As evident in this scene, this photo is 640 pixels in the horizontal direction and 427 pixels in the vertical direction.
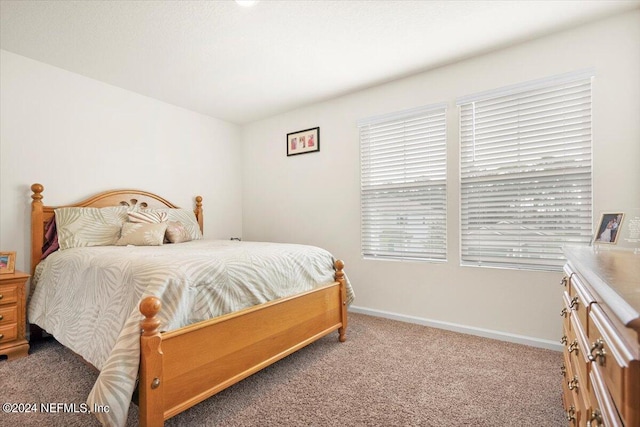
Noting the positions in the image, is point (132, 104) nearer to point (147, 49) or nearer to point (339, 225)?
point (147, 49)

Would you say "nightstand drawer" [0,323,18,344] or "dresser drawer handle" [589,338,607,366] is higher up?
"dresser drawer handle" [589,338,607,366]

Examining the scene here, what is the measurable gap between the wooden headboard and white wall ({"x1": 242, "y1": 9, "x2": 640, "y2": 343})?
1105mm

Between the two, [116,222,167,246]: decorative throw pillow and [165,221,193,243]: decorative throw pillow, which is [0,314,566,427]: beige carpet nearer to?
[116,222,167,246]: decorative throw pillow

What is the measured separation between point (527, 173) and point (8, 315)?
3958mm

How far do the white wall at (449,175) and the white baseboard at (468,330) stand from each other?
0.03 metres

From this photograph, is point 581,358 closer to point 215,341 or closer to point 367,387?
point 367,387

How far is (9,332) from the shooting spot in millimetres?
2271

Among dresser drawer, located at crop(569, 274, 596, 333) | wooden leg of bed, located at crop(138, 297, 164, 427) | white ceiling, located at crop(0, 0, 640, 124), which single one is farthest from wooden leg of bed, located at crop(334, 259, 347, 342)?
white ceiling, located at crop(0, 0, 640, 124)

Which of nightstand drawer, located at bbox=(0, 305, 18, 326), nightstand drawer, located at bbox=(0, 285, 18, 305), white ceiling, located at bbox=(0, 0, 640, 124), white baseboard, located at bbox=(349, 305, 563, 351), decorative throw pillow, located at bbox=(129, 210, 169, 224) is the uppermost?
white ceiling, located at bbox=(0, 0, 640, 124)

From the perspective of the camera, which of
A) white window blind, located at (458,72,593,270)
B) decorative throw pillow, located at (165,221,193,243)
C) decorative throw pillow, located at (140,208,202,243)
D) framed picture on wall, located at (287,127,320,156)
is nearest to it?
white window blind, located at (458,72,593,270)

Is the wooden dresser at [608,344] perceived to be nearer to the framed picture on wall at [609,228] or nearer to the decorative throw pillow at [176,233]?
the framed picture on wall at [609,228]

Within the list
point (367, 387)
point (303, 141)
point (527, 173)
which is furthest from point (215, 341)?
point (303, 141)

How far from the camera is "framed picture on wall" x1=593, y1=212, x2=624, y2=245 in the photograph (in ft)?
5.10

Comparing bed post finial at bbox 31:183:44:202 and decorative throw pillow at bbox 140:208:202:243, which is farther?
decorative throw pillow at bbox 140:208:202:243
